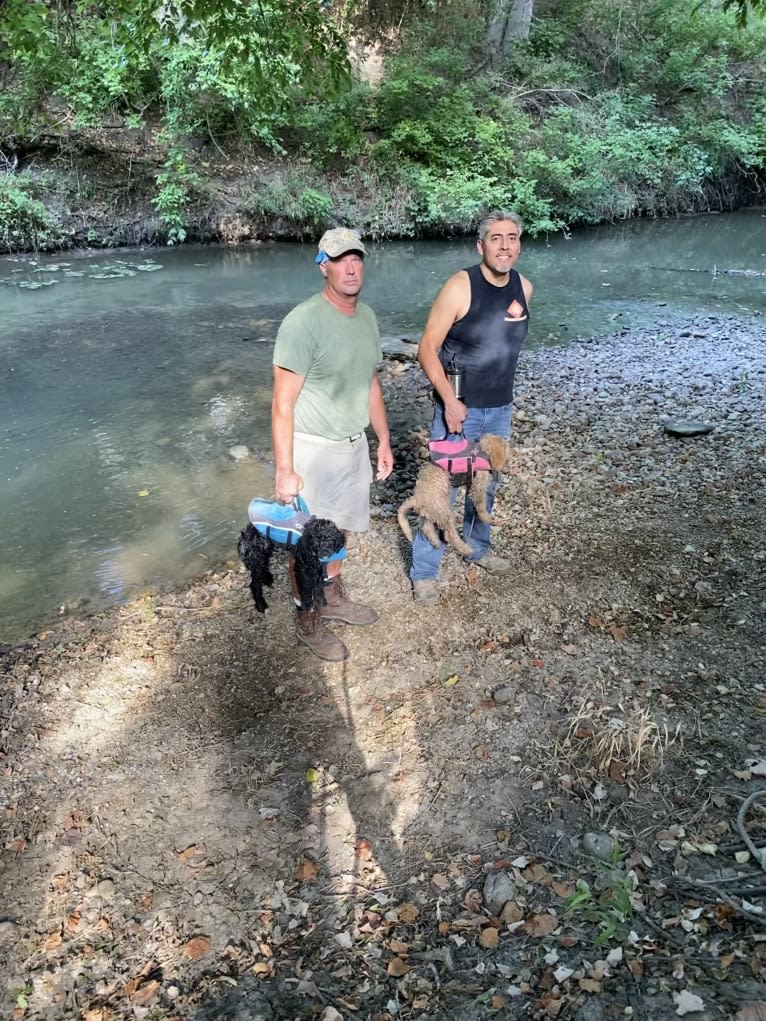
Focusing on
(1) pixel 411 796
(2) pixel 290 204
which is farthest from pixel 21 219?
(1) pixel 411 796

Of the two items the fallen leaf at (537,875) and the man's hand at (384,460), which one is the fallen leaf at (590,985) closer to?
the fallen leaf at (537,875)

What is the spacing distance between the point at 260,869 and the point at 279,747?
0.64 m

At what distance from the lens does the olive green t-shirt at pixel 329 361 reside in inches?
124

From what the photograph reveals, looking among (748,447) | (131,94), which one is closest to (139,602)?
(748,447)

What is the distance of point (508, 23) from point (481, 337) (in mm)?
22770

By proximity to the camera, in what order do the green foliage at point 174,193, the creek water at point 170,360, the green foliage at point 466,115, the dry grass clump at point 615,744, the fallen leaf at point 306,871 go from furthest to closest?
1. the green foliage at point 466,115
2. the green foliage at point 174,193
3. the creek water at point 170,360
4. the dry grass clump at point 615,744
5. the fallen leaf at point 306,871

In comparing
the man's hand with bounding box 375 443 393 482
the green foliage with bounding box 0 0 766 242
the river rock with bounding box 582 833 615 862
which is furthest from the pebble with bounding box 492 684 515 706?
Result: the green foliage with bounding box 0 0 766 242

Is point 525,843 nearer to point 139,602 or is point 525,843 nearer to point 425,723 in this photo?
point 425,723

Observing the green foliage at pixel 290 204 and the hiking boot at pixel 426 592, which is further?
the green foliage at pixel 290 204

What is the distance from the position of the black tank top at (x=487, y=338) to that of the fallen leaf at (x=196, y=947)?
2897 mm

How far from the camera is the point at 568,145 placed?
18.3 metres

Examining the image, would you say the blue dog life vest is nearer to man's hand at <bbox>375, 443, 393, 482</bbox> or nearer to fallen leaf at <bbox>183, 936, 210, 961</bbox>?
man's hand at <bbox>375, 443, 393, 482</bbox>

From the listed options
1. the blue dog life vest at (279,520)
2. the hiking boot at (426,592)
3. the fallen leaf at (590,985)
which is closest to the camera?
the fallen leaf at (590,985)

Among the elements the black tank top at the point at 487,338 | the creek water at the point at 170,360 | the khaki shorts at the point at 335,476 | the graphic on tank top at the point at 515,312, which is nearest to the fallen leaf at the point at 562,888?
the khaki shorts at the point at 335,476
